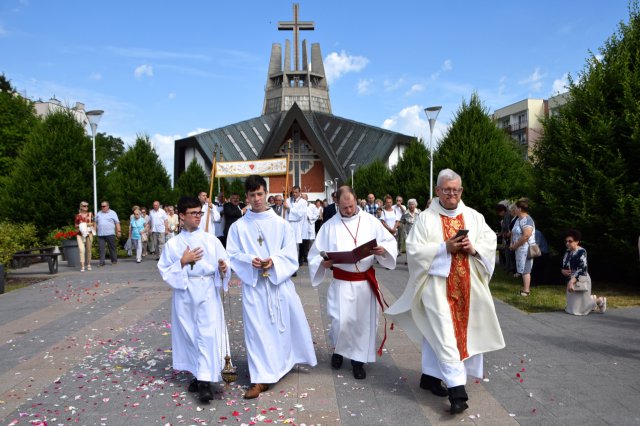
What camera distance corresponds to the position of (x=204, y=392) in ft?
15.5

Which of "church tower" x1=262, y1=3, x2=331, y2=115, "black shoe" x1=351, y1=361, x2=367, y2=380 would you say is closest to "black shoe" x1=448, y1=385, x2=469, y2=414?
"black shoe" x1=351, y1=361, x2=367, y2=380

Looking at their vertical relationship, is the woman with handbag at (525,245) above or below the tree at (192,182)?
below

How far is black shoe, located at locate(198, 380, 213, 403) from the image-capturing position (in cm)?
468

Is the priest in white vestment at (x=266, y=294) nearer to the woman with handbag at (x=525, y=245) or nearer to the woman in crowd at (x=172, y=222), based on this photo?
the woman with handbag at (x=525, y=245)

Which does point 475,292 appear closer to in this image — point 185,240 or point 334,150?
point 185,240

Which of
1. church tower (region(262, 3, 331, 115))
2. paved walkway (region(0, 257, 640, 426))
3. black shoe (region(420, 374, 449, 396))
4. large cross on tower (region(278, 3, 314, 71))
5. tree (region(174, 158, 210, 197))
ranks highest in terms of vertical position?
large cross on tower (region(278, 3, 314, 71))

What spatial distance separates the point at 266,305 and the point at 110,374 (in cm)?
184

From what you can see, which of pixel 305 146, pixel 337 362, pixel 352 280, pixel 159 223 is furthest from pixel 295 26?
pixel 337 362

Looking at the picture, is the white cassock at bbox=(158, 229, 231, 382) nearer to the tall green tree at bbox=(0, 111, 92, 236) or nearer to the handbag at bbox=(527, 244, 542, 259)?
the handbag at bbox=(527, 244, 542, 259)

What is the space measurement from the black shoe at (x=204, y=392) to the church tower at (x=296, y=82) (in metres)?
70.0

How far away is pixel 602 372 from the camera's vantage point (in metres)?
5.32

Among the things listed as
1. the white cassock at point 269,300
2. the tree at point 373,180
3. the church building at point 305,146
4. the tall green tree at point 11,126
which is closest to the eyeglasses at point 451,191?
the white cassock at point 269,300

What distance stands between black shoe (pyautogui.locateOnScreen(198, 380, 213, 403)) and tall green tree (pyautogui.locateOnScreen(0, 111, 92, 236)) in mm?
17056

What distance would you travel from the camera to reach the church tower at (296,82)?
74.4 m
